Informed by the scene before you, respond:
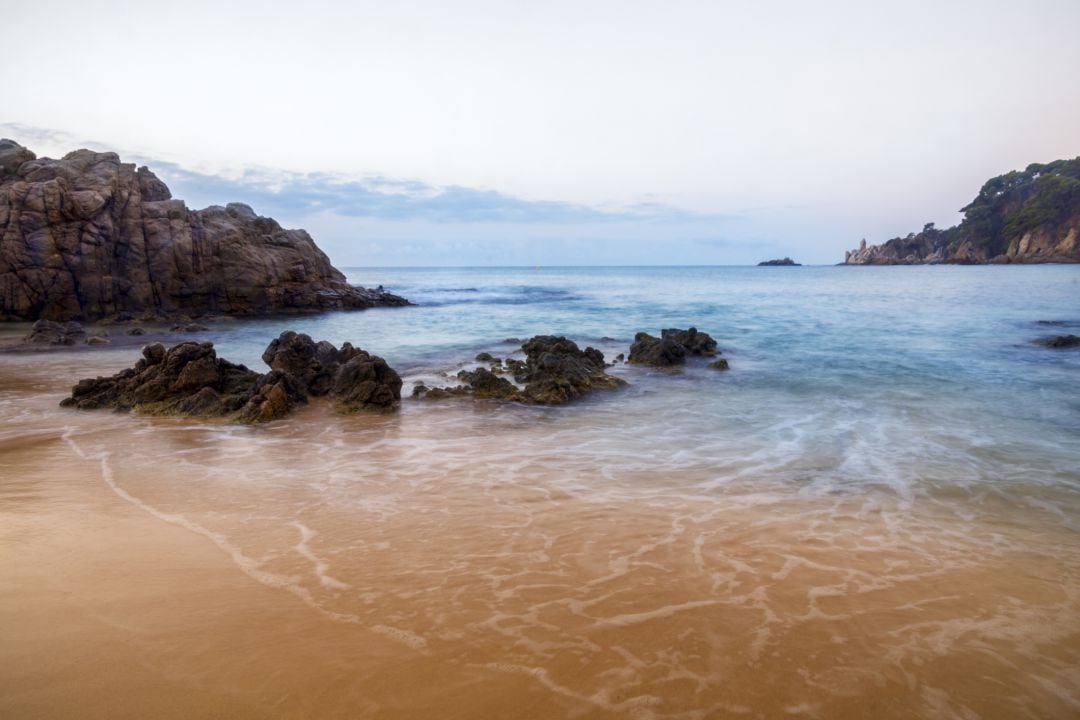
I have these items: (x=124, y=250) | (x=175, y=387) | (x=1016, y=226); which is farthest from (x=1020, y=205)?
(x=175, y=387)

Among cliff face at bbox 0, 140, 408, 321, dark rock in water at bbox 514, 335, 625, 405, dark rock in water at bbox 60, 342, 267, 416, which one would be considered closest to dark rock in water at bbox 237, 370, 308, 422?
dark rock in water at bbox 60, 342, 267, 416

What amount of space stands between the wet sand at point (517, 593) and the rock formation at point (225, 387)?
8.26 ft

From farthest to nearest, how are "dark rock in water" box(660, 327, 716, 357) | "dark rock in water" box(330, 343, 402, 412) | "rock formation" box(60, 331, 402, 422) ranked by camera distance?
1. "dark rock in water" box(660, 327, 716, 357)
2. "dark rock in water" box(330, 343, 402, 412)
3. "rock formation" box(60, 331, 402, 422)

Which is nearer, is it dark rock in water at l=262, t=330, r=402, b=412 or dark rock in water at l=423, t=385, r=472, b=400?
dark rock in water at l=262, t=330, r=402, b=412

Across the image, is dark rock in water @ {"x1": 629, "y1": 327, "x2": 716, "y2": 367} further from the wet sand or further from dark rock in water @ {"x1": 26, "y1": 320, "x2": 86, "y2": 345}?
dark rock in water @ {"x1": 26, "y1": 320, "x2": 86, "y2": 345}

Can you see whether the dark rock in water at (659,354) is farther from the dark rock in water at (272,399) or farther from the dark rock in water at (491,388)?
the dark rock in water at (272,399)

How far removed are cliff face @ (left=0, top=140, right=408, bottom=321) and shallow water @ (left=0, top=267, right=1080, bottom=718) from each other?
1613 cm

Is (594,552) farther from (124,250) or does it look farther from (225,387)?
(124,250)

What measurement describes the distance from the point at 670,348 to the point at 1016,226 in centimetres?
10994

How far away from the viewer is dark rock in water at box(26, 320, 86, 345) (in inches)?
698

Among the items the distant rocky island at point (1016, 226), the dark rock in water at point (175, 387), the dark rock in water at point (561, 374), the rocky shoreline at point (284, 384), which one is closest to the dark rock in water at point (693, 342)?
the dark rock in water at point (561, 374)

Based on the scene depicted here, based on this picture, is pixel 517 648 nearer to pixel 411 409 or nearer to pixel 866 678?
pixel 866 678

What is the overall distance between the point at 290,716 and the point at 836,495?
5.63 meters

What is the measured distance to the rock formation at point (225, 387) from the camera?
9422mm
